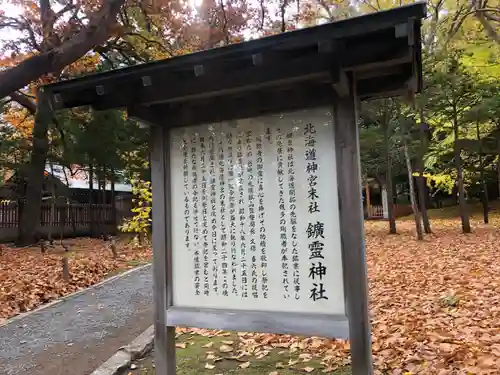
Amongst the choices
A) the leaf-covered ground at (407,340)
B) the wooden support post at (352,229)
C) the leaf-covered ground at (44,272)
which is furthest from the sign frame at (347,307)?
the leaf-covered ground at (44,272)

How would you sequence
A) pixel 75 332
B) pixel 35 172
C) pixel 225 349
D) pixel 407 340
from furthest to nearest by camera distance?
pixel 35 172
pixel 75 332
pixel 225 349
pixel 407 340

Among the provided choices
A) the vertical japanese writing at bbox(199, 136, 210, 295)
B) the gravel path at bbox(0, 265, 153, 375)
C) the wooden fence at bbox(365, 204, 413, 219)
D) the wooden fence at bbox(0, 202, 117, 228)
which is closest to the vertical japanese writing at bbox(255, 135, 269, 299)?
the vertical japanese writing at bbox(199, 136, 210, 295)

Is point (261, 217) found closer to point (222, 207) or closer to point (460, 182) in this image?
point (222, 207)

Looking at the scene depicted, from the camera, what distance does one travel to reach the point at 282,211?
3545mm

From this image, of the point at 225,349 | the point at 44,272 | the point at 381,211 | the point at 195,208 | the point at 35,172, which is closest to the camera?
the point at 195,208

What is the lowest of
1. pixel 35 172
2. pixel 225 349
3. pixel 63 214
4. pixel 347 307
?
pixel 225 349

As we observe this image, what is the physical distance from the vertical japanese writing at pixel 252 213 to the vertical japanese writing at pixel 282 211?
0.81ft

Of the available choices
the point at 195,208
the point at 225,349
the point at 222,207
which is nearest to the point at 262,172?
the point at 222,207

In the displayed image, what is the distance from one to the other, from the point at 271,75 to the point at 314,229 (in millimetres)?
1328

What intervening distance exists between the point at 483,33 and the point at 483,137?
543 cm

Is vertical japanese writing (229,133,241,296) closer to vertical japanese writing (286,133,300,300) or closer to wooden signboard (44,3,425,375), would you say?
wooden signboard (44,3,425,375)

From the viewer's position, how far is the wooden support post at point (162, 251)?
153 inches

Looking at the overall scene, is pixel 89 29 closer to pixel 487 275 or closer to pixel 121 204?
pixel 487 275

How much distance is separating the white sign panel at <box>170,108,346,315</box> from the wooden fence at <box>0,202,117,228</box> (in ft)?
59.3
